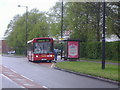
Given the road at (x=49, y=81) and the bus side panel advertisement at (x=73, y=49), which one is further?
the bus side panel advertisement at (x=73, y=49)

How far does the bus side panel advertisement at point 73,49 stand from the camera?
31.2 metres

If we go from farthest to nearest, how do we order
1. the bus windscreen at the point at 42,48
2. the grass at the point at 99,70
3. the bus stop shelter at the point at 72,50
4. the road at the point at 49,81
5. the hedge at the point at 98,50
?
the bus windscreen at the point at 42,48 → the bus stop shelter at the point at 72,50 → the hedge at the point at 98,50 → the grass at the point at 99,70 → the road at the point at 49,81

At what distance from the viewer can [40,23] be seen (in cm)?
6228

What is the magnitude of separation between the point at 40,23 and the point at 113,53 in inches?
1332

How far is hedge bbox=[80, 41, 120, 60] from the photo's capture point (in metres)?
29.9

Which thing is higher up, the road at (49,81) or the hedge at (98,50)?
the hedge at (98,50)

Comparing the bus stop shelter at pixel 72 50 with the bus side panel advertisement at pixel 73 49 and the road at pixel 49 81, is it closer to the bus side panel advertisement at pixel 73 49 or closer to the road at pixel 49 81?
the bus side panel advertisement at pixel 73 49

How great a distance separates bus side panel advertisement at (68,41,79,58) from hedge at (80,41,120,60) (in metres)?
3.67

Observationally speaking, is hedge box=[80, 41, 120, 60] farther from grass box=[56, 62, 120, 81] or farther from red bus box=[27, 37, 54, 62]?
grass box=[56, 62, 120, 81]

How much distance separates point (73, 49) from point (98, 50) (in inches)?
178

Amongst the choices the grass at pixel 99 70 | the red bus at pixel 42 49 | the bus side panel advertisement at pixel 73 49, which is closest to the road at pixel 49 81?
the grass at pixel 99 70

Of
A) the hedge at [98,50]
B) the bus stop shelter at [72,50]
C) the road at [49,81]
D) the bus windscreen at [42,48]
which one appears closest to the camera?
the road at [49,81]

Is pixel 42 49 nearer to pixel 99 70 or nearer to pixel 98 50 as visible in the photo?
pixel 98 50

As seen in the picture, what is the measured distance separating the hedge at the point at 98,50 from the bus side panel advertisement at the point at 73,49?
12.1 ft
